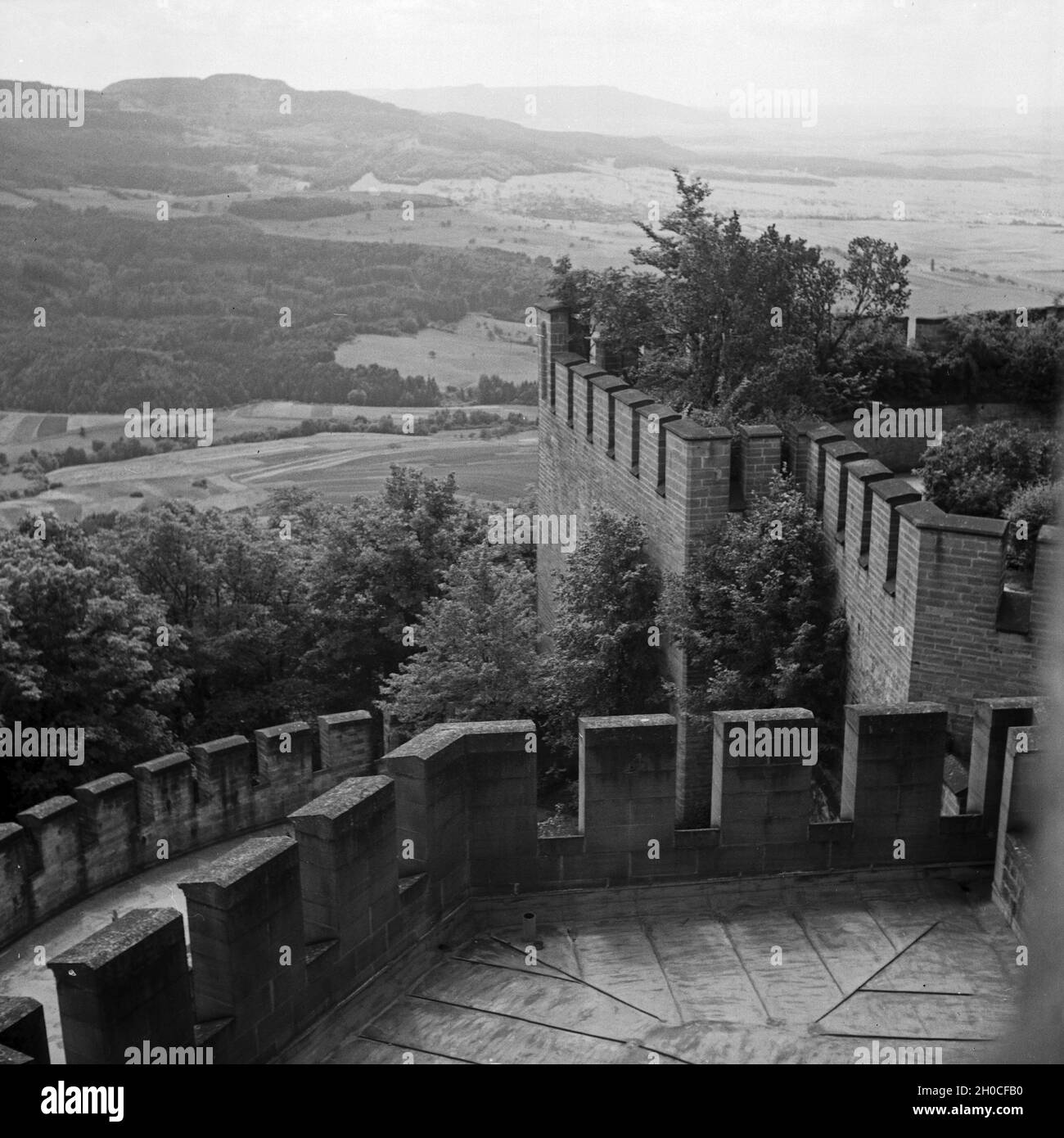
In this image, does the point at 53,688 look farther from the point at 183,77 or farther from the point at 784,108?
the point at 183,77

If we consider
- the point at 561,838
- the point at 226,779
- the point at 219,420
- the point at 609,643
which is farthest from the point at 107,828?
the point at 219,420

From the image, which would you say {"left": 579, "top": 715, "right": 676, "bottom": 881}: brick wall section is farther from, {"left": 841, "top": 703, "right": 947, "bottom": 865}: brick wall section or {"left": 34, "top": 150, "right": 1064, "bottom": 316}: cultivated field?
{"left": 34, "top": 150, "right": 1064, "bottom": 316}: cultivated field

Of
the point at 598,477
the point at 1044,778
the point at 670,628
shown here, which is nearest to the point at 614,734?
the point at 1044,778

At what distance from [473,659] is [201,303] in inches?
3120

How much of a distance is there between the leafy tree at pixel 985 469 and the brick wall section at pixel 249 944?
8.38 meters

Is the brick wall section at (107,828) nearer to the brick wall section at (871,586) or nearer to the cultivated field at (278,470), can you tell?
the brick wall section at (871,586)

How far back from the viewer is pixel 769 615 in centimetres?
1452

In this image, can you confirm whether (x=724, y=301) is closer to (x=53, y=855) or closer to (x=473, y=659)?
(x=473, y=659)

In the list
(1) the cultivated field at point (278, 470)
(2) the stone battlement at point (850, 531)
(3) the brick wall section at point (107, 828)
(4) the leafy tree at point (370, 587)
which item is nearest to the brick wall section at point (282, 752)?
(3) the brick wall section at point (107, 828)

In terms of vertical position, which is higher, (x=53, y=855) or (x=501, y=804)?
(x=501, y=804)

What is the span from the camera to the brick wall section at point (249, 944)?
23.2ft

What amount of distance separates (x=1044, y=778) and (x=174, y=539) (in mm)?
20554

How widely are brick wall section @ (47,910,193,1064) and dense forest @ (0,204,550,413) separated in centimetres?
7180

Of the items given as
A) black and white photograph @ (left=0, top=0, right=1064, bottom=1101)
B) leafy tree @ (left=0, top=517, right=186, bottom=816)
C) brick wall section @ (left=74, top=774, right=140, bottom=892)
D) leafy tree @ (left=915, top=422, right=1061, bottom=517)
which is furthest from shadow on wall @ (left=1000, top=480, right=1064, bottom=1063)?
leafy tree @ (left=0, top=517, right=186, bottom=816)
